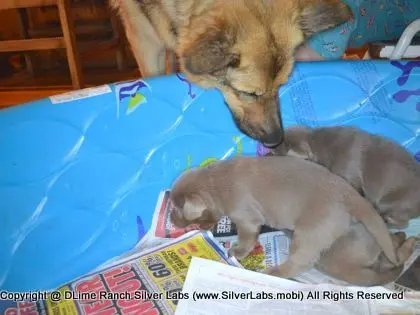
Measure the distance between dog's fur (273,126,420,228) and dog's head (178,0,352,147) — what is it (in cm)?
12

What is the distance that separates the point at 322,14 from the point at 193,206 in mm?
725

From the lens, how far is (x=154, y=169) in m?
1.60

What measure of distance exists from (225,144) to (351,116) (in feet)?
1.60

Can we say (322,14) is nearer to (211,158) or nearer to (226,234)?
(211,158)

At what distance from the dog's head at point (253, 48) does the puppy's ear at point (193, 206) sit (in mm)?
308

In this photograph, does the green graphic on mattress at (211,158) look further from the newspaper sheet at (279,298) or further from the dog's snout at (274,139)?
the newspaper sheet at (279,298)

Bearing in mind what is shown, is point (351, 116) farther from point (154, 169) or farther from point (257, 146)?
point (154, 169)

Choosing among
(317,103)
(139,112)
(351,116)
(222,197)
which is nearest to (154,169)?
(139,112)

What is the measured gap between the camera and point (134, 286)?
137cm

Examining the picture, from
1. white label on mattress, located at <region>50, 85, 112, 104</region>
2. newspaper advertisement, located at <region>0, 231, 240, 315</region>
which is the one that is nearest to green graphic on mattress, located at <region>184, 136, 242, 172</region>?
newspaper advertisement, located at <region>0, 231, 240, 315</region>

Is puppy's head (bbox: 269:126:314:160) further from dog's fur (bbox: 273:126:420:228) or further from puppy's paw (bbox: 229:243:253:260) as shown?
puppy's paw (bbox: 229:243:253:260)

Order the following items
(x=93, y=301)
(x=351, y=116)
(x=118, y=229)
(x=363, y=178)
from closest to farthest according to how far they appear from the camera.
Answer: (x=93, y=301) → (x=363, y=178) → (x=118, y=229) → (x=351, y=116)

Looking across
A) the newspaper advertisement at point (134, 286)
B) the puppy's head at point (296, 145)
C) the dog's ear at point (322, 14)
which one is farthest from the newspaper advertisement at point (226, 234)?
the dog's ear at point (322, 14)

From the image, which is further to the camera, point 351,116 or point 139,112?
point 351,116
